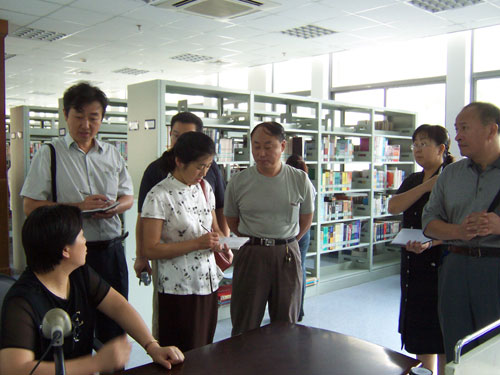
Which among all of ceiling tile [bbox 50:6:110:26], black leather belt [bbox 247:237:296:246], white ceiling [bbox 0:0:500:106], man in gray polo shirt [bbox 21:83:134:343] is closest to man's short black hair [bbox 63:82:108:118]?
man in gray polo shirt [bbox 21:83:134:343]

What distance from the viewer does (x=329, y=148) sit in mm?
5516

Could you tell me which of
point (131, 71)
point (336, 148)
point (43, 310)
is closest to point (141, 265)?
point (43, 310)

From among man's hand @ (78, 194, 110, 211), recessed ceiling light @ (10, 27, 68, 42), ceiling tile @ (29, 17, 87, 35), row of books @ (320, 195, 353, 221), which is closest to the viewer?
man's hand @ (78, 194, 110, 211)

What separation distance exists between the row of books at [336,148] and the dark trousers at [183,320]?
370 centimetres

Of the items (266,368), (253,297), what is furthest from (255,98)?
(266,368)

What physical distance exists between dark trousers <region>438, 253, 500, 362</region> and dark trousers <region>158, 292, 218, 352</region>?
119cm

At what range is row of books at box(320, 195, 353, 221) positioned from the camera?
5.45 meters

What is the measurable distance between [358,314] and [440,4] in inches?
161

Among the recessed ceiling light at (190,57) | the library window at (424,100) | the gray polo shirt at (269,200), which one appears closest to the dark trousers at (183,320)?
the gray polo shirt at (269,200)

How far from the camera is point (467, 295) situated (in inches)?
84.9

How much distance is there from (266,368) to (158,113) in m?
2.88

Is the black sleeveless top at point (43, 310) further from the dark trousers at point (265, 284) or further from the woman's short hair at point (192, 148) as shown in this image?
the dark trousers at point (265, 284)

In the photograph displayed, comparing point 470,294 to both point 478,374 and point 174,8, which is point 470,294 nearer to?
point 478,374

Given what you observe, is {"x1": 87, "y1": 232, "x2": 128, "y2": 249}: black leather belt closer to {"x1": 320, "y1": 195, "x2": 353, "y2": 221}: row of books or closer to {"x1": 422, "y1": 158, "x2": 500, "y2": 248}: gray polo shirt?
{"x1": 422, "y1": 158, "x2": 500, "y2": 248}: gray polo shirt
